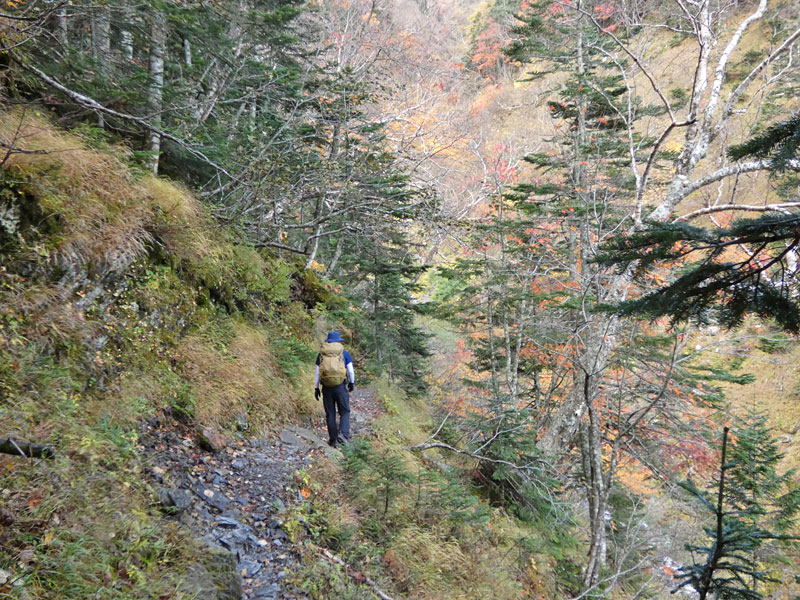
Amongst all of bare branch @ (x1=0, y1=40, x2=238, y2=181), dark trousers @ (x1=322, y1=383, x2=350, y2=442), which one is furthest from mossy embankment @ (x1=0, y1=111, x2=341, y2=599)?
dark trousers @ (x1=322, y1=383, x2=350, y2=442)

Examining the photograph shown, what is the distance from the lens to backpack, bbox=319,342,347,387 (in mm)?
6121

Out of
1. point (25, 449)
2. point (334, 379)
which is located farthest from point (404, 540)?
point (25, 449)

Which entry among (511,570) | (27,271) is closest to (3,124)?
(27,271)

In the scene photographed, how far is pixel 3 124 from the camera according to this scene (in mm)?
4629

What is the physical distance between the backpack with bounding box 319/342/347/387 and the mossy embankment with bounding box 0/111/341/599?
1075 mm

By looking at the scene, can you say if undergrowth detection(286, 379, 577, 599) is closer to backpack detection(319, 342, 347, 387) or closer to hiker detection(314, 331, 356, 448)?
hiker detection(314, 331, 356, 448)

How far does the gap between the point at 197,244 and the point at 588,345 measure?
20.2 ft

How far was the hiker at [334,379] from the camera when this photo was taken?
6133 millimetres

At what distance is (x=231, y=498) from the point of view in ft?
14.3

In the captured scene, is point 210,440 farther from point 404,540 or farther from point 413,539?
point 413,539

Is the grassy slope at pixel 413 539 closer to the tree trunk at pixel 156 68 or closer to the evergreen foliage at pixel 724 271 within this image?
the evergreen foliage at pixel 724 271

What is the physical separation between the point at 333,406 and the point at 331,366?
0.74 metres

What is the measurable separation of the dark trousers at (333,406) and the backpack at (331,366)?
0.16 metres

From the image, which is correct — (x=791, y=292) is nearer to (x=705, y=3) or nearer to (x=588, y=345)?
(x=588, y=345)
